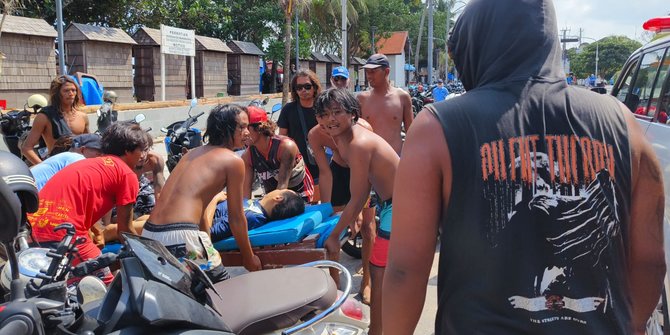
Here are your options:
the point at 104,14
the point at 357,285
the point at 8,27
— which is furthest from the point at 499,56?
the point at 104,14

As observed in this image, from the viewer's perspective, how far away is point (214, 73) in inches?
789

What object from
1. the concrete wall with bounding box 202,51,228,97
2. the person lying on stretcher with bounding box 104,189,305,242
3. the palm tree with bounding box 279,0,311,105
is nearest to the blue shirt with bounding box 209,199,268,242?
the person lying on stretcher with bounding box 104,189,305,242

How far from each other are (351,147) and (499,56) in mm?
2124

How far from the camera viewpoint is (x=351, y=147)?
352 centimetres

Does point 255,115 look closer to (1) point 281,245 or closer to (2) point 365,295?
(1) point 281,245

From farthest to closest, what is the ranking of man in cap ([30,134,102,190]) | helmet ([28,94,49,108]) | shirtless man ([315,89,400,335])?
helmet ([28,94,49,108]) < man in cap ([30,134,102,190]) < shirtless man ([315,89,400,335])

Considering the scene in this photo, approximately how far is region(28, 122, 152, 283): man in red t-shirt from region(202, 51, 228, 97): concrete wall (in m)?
16.4

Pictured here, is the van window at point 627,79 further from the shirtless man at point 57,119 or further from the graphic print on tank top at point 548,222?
the shirtless man at point 57,119

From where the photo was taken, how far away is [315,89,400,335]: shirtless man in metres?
→ 3.35

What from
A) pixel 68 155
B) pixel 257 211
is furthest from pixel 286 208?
pixel 68 155

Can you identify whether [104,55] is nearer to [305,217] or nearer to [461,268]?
[305,217]

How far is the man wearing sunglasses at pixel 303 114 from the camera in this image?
5.71 m

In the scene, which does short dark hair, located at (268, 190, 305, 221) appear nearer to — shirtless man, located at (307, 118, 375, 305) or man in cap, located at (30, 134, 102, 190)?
shirtless man, located at (307, 118, 375, 305)

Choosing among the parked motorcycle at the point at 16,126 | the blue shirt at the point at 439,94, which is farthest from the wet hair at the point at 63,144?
the blue shirt at the point at 439,94
